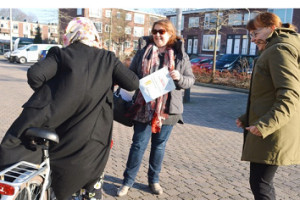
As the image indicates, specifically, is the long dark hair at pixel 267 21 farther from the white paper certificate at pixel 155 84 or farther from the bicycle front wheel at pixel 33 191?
the bicycle front wheel at pixel 33 191

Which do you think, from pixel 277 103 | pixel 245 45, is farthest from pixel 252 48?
pixel 277 103

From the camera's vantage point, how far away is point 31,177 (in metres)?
1.85

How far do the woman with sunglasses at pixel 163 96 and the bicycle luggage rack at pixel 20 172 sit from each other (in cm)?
142

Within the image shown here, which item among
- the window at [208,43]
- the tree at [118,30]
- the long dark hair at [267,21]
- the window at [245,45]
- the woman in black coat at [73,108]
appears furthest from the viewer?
the window at [208,43]

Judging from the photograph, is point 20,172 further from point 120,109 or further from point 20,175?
point 120,109

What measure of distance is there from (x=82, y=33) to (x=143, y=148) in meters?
1.61

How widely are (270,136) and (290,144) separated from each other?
16 cm

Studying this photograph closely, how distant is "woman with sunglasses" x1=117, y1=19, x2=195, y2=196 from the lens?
3.21 meters

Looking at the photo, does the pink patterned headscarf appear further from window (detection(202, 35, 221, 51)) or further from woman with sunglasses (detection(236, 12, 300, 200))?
window (detection(202, 35, 221, 51))

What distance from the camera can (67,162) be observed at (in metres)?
2.21

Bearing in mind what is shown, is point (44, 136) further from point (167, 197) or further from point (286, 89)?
point (167, 197)

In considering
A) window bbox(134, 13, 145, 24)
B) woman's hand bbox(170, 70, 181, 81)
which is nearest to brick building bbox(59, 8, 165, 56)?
window bbox(134, 13, 145, 24)

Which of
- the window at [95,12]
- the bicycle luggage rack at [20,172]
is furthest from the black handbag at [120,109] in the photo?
the window at [95,12]

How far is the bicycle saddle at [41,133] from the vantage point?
77.9 inches
